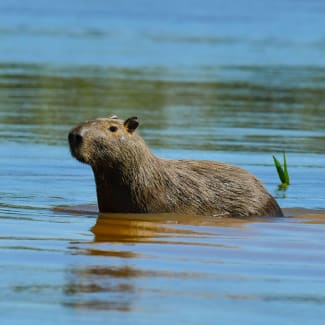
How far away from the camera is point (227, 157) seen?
15.9m

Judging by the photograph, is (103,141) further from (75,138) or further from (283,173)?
(283,173)

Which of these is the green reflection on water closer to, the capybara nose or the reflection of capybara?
the reflection of capybara

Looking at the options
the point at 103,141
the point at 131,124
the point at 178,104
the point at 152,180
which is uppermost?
the point at 131,124

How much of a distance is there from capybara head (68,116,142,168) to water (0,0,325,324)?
20.8 inches

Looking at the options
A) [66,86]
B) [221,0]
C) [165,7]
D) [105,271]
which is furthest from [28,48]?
[221,0]

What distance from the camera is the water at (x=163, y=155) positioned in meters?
7.94

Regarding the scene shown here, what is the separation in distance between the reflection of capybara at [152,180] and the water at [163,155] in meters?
0.37

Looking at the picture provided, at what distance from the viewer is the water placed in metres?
7.94

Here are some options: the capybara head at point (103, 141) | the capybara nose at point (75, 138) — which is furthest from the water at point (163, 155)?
the capybara nose at point (75, 138)

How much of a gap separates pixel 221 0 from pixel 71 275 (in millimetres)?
67199

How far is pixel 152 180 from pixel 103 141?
0.66 m

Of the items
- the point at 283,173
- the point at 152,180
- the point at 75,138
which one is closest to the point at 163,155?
the point at 283,173

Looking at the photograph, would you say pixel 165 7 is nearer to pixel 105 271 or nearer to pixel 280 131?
pixel 280 131

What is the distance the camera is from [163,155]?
626 inches
